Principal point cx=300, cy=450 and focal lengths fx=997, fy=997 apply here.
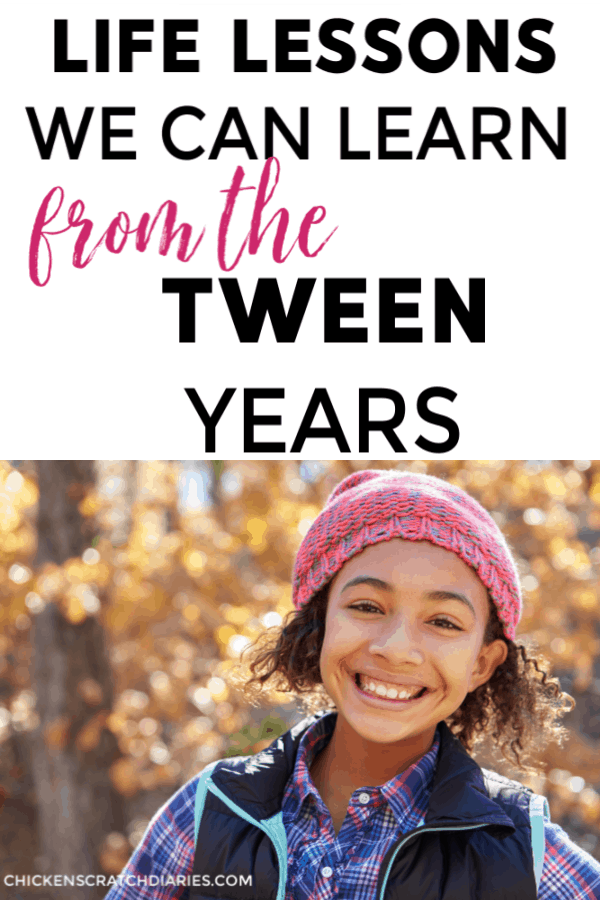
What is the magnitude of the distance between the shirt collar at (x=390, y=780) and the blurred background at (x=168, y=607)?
169 cm

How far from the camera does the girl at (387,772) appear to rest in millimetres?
1821

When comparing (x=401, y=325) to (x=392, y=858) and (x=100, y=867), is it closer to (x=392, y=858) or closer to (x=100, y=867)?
(x=392, y=858)

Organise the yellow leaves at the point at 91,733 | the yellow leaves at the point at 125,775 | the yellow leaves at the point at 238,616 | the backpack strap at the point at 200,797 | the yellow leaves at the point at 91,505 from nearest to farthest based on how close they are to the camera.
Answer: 1. the backpack strap at the point at 200,797
2. the yellow leaves at the point at 238,616
3. the yellow leaves at the point at 91,505
4. the yellow leaves at the point at 125,775
5. the yellow leaves at the point at 91,733

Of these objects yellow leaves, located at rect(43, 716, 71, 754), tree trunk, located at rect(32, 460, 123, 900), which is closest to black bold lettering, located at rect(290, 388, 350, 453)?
tree trunk, located at rect(32, 460, 123, 900)

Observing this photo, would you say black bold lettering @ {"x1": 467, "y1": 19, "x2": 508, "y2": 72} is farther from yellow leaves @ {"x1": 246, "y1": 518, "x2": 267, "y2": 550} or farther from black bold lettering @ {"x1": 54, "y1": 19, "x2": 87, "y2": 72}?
yellow leaves @ {"x1": 246, "y1": 518, "x2": 267, "y2": 550}

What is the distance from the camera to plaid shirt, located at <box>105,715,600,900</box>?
1816mm

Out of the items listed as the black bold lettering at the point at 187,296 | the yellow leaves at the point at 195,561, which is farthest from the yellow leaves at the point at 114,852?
the black bold lettering at the point at 187,296

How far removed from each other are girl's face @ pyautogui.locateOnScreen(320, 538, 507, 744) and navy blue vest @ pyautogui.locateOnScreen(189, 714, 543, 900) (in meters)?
0.16

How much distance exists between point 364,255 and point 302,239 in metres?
0.22

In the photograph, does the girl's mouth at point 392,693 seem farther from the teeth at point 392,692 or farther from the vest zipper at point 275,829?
the vest zipper at point 275,829

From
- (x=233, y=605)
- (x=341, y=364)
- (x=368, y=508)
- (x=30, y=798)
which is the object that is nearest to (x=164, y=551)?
(x=233, y=605)

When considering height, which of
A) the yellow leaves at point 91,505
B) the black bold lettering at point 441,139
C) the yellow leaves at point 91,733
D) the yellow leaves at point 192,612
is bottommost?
the yellow leaves at point 91,733

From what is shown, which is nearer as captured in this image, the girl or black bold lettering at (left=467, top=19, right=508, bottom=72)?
the girl

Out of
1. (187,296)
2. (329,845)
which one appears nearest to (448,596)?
(329,845)
